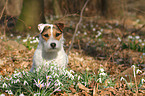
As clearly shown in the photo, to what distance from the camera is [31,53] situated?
17.3 ft

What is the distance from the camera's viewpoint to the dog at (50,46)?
9.70 ft

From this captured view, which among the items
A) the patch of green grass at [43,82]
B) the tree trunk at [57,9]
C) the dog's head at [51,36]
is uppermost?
the tree trunk at [57,9]

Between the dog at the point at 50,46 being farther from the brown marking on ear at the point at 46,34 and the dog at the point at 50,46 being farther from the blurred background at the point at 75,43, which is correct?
the blurred background at the point at 75,43

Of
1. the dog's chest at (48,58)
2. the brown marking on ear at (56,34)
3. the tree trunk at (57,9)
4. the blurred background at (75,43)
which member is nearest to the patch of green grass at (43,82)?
the dog's chest at (48,58)

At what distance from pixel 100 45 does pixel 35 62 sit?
11.5 ft

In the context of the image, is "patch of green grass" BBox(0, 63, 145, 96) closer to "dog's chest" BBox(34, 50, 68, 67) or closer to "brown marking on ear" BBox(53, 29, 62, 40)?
"dog's chest" BBox(34, 50, 68, 67)

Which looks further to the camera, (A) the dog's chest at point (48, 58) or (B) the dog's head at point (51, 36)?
(A) the dog's chest at point (48, 58)

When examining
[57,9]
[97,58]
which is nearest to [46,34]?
[97,58]

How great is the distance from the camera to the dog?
2957 millimetres

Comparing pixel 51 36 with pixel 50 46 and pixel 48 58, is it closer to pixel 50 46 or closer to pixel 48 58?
pixel 50 46

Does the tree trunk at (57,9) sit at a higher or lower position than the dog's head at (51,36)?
higher

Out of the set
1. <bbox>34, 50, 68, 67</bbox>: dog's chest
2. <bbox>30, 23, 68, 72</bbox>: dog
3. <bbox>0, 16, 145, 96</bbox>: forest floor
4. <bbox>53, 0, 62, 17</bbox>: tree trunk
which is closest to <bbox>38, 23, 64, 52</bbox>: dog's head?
<bbox>30, 23, 68, 72</bbox>: dog

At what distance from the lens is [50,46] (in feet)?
9.45

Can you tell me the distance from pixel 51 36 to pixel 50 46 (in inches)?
9.1
